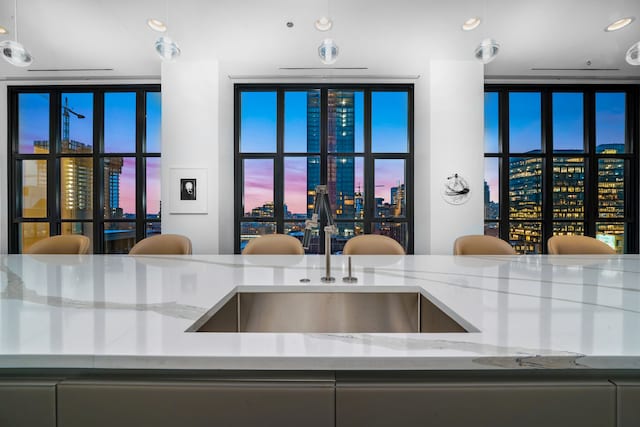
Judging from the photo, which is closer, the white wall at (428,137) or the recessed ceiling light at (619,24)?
the recessed ceiling light at (619,24)

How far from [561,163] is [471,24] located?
2758mm

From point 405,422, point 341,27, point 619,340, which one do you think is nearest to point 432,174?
point 341,27

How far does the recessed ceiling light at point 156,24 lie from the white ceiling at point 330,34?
109 mm

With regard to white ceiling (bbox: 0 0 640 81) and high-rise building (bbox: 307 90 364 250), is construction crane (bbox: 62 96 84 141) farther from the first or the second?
high-rise building (bbox: 307 90 364 250)

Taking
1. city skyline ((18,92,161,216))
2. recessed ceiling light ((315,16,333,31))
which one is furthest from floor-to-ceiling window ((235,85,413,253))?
recessed ceiling light ((315,16,333,31))

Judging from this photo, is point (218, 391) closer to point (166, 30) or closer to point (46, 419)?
point (46, 419)

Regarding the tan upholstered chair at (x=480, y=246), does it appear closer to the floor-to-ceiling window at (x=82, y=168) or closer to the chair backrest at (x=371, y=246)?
the chair backrest at (x=371, y=246)

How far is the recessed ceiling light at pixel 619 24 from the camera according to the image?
10.2 ft

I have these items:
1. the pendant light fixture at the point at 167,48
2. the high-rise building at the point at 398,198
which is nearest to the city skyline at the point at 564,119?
the high-rise building at the point at 398,198

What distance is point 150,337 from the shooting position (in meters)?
0.68

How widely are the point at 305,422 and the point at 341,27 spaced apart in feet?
11.7

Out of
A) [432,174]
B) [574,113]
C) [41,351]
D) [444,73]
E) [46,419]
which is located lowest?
[46,419]

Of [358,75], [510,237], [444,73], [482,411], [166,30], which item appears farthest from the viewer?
[510,237]

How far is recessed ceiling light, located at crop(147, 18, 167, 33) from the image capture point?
291 cm
